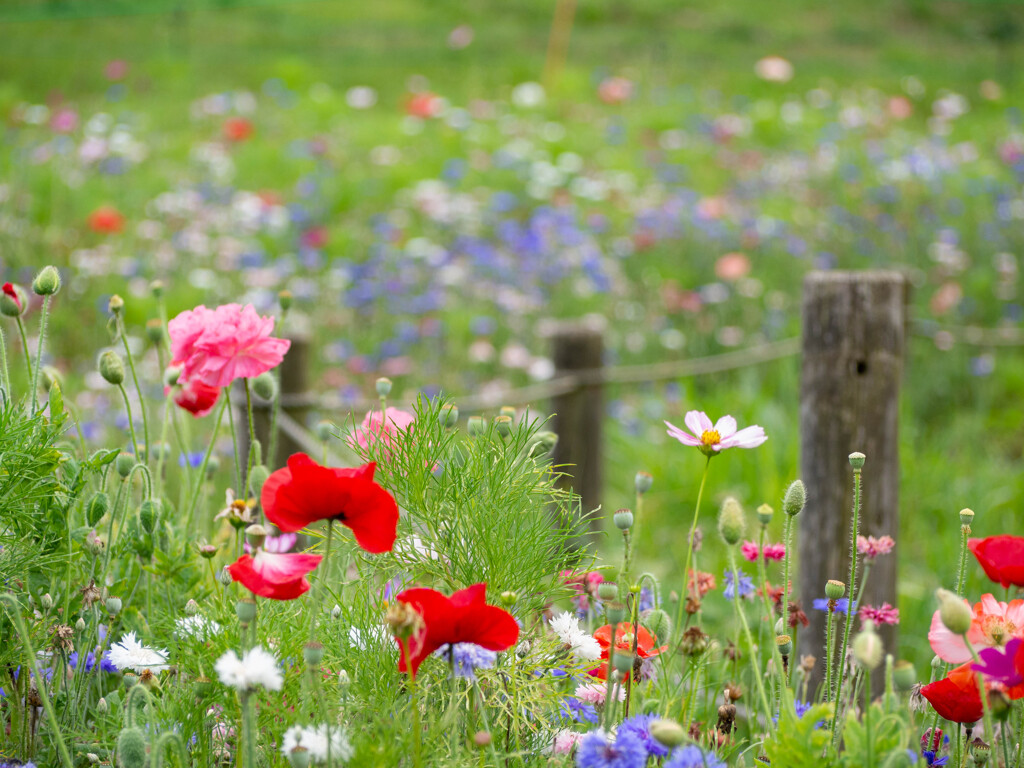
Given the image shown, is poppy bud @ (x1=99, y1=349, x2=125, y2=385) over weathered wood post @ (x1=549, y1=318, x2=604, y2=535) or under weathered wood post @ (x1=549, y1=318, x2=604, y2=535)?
over

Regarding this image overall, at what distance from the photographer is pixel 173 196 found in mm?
5730

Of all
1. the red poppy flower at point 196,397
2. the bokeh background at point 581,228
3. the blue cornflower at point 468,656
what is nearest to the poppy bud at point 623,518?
the blue cornflower at point 468,656

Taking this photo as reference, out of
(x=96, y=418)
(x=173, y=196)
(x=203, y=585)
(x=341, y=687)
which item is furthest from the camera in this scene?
(x=173, y=196)

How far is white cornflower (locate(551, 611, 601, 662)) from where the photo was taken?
789mm

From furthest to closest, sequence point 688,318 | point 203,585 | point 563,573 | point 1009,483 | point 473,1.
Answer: point 473,1
point 688,318
point 1009,483
point 203,585
point 563,573

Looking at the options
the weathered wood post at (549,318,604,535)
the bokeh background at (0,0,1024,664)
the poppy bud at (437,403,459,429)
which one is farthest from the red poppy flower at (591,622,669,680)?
the weathered wood post at (549,318,604,535)

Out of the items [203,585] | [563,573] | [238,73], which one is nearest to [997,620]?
[563,573]

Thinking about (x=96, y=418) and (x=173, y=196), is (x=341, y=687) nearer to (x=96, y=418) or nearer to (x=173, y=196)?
(x=96, y=418)

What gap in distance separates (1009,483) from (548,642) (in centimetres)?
314

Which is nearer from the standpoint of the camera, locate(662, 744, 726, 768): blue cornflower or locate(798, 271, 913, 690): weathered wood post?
locate(662, 744, 726, 768): blue cornflower

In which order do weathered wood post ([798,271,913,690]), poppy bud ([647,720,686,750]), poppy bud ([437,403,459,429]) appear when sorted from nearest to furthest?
poppy bud ([647,720,686,750]), poppy bud ([437,403,459,429]), weathered wood post ([798,271,913,690])

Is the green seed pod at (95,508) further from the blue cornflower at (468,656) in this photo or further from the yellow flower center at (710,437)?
the yellow flower center at (710,437)

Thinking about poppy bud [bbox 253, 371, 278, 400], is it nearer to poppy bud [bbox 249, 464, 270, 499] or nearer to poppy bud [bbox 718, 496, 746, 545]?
poppy bud [bbox 249, 464, 270, 499]

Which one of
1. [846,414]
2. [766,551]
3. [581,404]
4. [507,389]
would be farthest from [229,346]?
[507,389]
